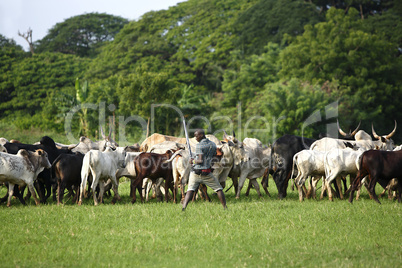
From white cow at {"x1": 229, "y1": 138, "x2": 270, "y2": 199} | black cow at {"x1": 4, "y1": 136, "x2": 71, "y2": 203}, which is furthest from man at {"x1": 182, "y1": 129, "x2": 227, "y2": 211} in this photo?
black cow at {"x1": 4, "y1": 136, "x2": 71, "y2": 203}

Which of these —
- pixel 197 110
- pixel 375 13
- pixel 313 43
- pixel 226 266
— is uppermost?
pixel 375 13

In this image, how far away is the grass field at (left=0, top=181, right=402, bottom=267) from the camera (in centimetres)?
710

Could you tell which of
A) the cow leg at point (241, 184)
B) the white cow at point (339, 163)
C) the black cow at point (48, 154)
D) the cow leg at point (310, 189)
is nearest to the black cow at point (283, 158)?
the cow leg at point (310, 189)

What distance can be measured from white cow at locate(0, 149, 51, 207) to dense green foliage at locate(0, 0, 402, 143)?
17.7 m

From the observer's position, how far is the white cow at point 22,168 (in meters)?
11.4

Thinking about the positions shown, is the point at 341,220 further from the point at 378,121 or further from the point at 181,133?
the point at 378,121

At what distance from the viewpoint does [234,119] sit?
35.2 m

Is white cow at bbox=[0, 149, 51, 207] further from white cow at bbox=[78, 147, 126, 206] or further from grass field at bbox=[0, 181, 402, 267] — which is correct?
white cow at bbox=[78, 147, 126, 206]

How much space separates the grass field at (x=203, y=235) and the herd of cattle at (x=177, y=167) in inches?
33.7

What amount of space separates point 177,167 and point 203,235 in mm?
4442

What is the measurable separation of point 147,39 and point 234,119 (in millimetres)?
14585

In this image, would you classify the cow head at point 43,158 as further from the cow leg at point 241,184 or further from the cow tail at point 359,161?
the cow tail at point 359,161

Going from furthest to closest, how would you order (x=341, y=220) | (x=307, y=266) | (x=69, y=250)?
(x=341, y=220), (x=69, y=250), (x=307, y=266)

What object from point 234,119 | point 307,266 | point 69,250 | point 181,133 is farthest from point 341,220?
point 234,119
